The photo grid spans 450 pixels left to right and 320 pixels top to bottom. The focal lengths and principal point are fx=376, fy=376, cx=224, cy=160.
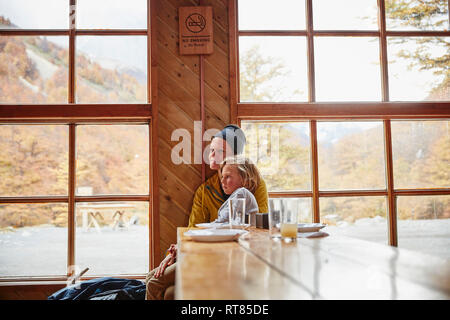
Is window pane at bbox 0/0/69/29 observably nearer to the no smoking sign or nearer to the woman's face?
the no smoking sign

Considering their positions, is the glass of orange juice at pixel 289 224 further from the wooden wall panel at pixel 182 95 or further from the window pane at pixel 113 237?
the window pane at pixel 113 237

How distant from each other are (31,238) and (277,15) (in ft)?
7.91

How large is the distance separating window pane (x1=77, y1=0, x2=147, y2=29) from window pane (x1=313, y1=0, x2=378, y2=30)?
1315mm

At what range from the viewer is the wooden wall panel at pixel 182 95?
8.55 feet

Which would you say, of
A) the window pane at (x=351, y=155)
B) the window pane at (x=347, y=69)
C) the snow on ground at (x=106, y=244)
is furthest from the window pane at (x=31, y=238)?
the window pane at (x=347, y=69)

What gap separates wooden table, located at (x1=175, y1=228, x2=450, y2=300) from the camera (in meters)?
0.64

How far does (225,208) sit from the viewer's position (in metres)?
1.91

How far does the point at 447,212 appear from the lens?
9.26ft

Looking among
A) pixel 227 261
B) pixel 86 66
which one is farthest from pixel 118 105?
pixel 227 261

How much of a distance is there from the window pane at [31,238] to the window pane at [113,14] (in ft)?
4.47

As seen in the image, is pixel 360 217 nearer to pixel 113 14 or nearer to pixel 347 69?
pixel 347 69

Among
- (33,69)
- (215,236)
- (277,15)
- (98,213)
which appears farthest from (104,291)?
(277,15)
